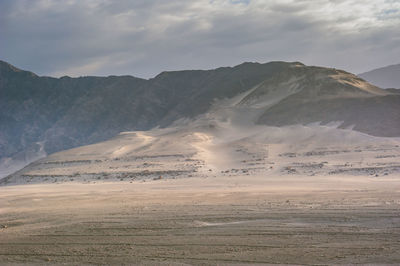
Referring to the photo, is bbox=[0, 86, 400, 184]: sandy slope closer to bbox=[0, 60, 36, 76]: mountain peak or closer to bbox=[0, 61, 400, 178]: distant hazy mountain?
bbox=[0, 61, 400, 178]: distant hazy mountain

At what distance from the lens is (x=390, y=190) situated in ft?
56.6

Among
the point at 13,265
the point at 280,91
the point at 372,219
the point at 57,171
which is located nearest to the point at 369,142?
the point at 57,171

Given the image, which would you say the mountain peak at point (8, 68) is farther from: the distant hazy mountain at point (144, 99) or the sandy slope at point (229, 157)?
the sandy slope at point (229, 157)

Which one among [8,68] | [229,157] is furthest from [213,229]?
[8,68]

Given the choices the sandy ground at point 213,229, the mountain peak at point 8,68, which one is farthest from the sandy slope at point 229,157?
the mountain peak at point 8,68

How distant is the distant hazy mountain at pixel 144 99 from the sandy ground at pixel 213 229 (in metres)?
39.0

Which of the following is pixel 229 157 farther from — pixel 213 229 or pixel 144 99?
pixel 144 99

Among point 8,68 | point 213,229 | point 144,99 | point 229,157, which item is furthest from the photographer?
point 8,68

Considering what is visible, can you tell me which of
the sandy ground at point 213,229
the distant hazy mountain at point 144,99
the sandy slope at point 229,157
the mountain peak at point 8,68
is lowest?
the sandy ground at point 213,229

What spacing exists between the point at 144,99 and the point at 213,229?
10013cm

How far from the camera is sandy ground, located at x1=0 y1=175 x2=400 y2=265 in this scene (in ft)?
31.7

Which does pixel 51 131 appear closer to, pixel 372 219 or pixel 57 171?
pixel 57 171

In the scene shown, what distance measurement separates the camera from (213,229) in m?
12.0

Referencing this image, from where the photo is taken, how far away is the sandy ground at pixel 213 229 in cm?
966
